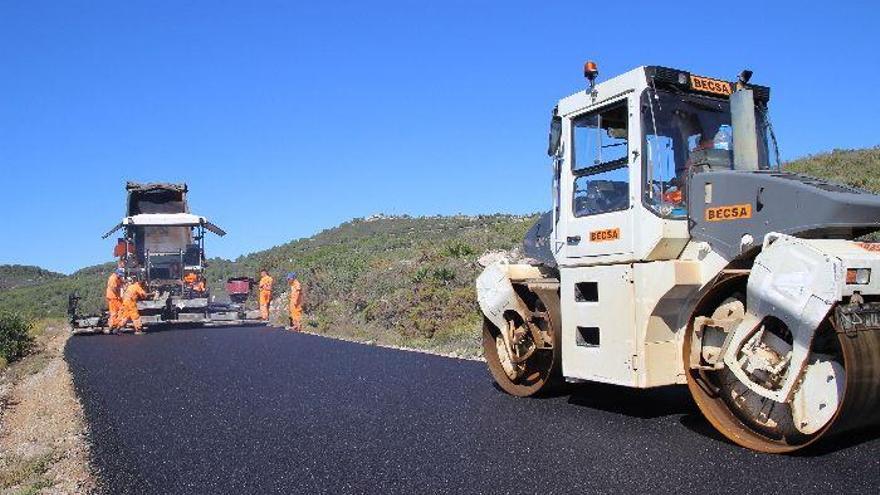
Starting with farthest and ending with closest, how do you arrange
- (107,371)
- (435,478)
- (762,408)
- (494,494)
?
(107,371) → (762,408) → (435,478) → (494,494)

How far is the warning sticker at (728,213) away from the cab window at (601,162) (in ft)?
1.99

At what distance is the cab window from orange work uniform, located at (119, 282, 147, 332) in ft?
41.5

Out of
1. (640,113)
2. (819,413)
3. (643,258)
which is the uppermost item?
(640,113)

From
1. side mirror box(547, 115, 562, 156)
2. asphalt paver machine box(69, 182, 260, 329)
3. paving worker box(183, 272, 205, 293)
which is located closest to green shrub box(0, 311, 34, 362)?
asphalt paver machine box(69, 182, 260, 329)

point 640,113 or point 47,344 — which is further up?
point 640,113

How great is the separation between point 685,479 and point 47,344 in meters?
15.6

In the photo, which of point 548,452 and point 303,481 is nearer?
point 303,481

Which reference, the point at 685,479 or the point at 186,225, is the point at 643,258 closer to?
the point at 685,479

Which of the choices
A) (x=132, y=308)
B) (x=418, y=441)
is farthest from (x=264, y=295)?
(x=418, y=441)

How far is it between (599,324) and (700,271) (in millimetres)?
788

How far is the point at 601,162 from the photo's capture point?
5.50 metres

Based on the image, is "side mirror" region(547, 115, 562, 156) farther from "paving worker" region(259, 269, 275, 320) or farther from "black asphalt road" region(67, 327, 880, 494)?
"paving worker" region(259, 269, 275, 320)

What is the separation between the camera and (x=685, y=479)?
3.88 meters

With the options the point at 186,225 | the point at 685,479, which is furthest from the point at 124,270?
the point at 685,479
